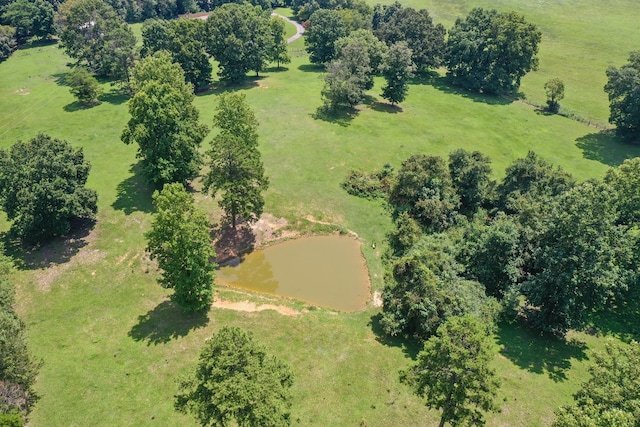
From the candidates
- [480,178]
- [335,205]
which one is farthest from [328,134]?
[480,178]

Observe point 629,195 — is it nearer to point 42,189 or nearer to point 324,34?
point 42,189

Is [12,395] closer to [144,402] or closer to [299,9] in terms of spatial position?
[144,402]

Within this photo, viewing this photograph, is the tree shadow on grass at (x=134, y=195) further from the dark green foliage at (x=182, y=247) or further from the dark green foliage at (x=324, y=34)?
the dark green foliage at (x=324, y=34)

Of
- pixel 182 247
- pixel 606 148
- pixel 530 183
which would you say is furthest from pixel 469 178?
pixel 182 247

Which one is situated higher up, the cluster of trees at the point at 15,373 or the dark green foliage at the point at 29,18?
the dark green foliage at the point at 29,18

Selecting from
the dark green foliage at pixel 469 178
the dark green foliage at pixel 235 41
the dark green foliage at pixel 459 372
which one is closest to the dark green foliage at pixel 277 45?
the dark green foliage at pixel 235 41

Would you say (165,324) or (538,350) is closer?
(538,350)

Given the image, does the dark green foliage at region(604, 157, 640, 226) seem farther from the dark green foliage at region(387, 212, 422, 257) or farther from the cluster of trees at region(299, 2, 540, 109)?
the cluster of trees at region(299, 2, 540, 109)
